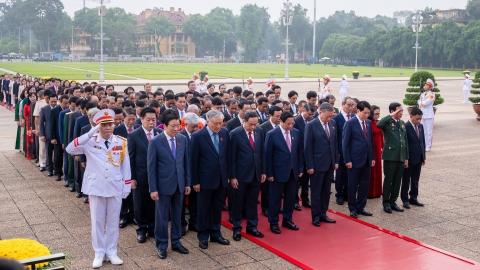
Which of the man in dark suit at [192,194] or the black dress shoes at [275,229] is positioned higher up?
the man in dark suit at [192,194]

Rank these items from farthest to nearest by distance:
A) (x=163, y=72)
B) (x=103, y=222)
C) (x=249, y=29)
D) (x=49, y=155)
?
(x=249, y=29) → (x=163, y=72) → (x=49, y=155) → (x=103, y=222)

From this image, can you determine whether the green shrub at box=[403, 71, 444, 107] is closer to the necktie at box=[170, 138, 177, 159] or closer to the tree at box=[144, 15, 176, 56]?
the necktie at box=[170, 138, 177, 159]

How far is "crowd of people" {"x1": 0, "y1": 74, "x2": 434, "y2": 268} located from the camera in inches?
248

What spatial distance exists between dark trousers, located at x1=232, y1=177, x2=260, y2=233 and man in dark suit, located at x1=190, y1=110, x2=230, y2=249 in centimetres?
25

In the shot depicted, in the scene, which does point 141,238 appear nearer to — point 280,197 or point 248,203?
point 248,203

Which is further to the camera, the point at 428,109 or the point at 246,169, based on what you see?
the point at 428,109

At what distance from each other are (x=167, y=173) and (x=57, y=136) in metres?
5.02

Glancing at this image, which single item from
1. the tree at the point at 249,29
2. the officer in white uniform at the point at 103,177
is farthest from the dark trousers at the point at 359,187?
the tree at the point at 249,29

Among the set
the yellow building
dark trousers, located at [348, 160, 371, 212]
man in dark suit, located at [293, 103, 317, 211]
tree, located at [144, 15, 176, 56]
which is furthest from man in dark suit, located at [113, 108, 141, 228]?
the yellow building

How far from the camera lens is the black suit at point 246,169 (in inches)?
283

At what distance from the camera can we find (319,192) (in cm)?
800

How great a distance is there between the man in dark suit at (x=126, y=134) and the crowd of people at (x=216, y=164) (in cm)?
1

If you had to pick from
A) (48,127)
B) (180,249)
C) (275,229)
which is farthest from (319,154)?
(48,127)

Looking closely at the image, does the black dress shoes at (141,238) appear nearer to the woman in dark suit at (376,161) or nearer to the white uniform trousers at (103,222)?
the white uniform trousers at (103,222)
